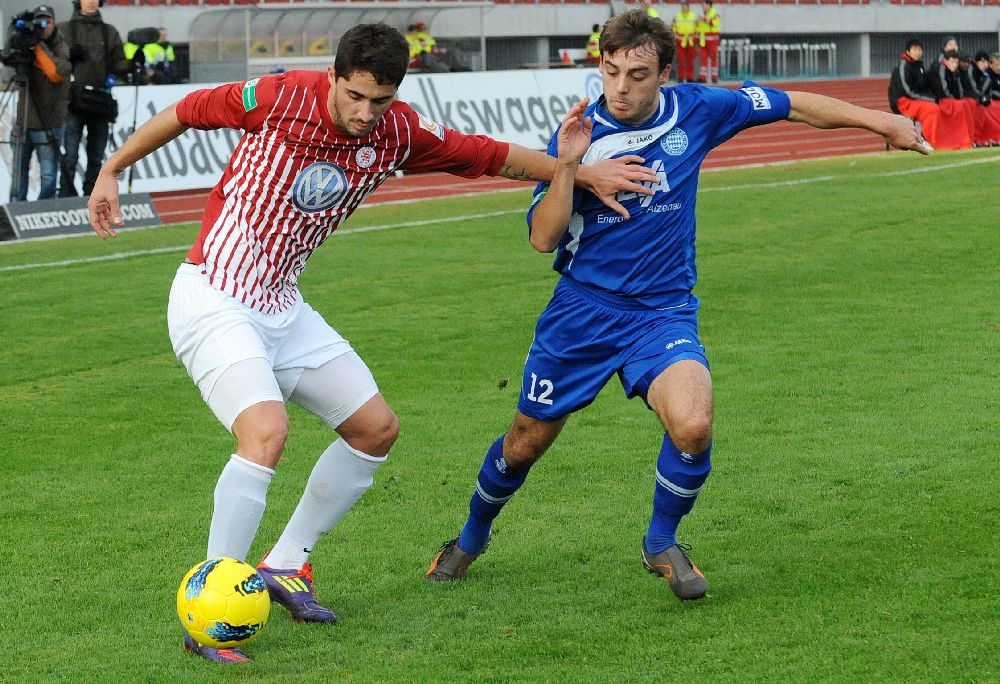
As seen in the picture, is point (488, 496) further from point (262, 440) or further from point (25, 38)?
point (25, 38)

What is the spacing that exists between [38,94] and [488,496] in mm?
A: 12448

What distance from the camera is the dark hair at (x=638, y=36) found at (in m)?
5.15

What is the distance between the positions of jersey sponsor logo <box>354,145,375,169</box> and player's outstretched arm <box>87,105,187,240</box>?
590mm

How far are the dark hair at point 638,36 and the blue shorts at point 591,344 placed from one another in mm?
860

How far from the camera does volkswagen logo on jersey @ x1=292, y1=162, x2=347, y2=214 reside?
16.2 feet

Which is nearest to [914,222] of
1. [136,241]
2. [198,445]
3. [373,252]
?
[373,252]

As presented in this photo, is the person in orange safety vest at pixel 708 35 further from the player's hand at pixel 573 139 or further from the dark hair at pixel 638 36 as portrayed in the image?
the player's hand at pixel 573 139

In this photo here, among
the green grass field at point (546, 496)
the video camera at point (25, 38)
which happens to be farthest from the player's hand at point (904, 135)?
the video camera at point (25, 38)

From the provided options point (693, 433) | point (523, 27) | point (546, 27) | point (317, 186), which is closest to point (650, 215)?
point (693, 433)

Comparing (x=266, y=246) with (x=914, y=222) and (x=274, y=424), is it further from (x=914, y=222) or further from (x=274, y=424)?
(x=914, y=222)

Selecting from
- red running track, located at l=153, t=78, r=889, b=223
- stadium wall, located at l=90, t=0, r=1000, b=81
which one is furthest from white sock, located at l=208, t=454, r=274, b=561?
stadium wall, located at l=90, t=0, r=1000, b=81

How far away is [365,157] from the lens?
5.01m

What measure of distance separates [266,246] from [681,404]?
1.48 m

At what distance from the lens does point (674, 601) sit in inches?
202
